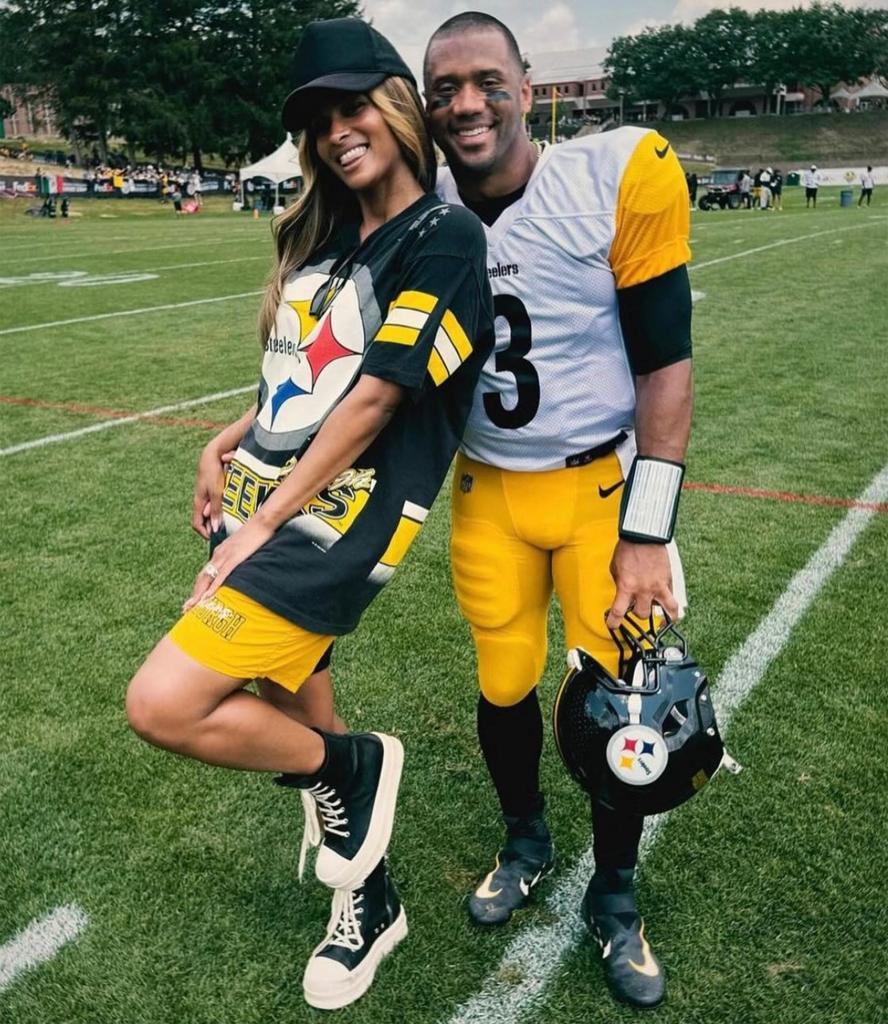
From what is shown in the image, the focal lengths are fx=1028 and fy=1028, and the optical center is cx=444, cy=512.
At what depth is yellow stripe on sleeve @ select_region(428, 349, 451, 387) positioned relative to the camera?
1.93 metres

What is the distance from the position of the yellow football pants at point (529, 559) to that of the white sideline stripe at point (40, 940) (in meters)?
1.16

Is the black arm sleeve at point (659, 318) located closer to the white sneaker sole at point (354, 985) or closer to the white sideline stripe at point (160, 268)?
the white sneaker sole at point (354, 985)

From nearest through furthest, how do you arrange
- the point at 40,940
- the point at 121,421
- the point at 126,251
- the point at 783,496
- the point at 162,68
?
1. the point at 40,940
2. the point at 783,496
3. the point at 121,421
4. the point at 126,251
5. the point at 162,68

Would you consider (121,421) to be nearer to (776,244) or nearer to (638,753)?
(638,753)

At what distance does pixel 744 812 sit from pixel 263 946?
1379 millimetres

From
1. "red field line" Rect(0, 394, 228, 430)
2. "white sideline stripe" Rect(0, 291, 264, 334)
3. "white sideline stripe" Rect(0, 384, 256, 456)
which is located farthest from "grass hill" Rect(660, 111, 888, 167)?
"red field line" Rect(0, 394, 228, 430)

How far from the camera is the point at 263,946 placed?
2438mm

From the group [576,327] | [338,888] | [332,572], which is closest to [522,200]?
[576,327]

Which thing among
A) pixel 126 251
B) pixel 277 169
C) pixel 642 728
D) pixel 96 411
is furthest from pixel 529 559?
pixel 277 169

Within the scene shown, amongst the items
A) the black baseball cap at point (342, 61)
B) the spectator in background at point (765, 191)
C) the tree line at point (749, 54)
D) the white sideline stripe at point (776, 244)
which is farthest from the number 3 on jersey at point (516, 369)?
the tree line at point (749, 54)

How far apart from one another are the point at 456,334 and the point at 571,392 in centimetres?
38

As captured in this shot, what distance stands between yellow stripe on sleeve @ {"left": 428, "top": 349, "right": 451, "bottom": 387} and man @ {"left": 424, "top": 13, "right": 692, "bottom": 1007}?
306 millimetres

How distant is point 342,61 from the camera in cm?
195

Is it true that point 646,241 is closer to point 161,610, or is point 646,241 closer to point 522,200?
point 522,200
